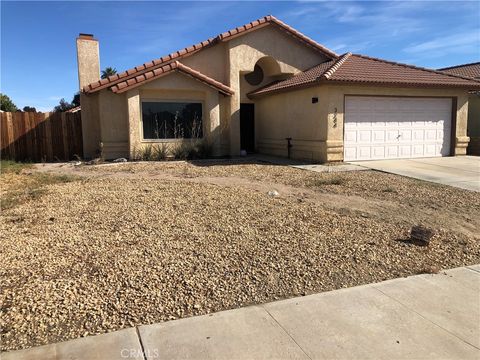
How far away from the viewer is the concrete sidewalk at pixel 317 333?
3088 millimetres

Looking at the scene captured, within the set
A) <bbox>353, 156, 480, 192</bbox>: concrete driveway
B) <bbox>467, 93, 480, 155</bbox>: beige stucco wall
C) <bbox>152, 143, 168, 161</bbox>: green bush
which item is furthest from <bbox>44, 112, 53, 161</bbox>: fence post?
<bbox>467, 93, 480, 155</bbox>: beige stucco wall

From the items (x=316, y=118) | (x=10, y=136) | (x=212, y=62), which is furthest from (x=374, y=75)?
(x=10, y=136)

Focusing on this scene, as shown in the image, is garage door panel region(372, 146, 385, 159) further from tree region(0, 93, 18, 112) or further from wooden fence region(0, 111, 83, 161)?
tree region(0, 93, 18, 112)

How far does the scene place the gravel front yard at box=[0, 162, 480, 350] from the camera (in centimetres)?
376

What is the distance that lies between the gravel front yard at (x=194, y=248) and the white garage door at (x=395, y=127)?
5935 millimetres

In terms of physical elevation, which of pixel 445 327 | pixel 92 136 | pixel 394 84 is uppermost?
pixel 394 84

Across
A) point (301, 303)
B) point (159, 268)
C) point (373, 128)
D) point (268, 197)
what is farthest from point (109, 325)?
point (373, 128)

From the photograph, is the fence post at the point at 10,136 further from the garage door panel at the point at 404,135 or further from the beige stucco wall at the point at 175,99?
the garage door panel at the point at 404,135

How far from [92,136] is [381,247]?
568 inches

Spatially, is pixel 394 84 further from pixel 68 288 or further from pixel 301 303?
pixel 68 288

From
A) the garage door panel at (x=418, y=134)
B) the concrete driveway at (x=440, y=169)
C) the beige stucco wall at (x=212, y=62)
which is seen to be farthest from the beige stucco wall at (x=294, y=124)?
the garage door panel at (x=418, y=134)

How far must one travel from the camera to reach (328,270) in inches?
183

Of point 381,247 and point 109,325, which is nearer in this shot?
point 109,325

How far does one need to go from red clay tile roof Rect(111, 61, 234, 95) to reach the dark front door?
333cm
